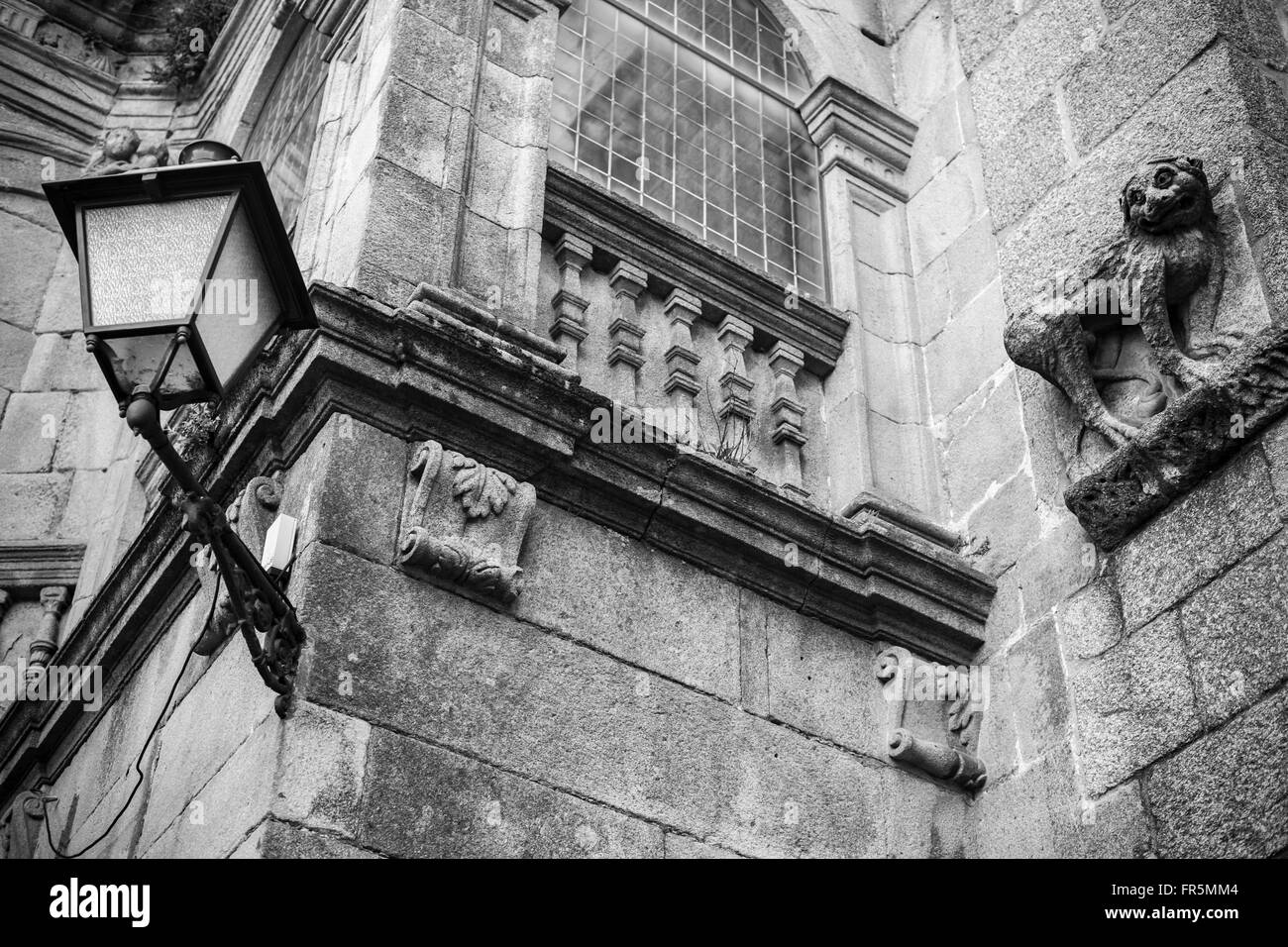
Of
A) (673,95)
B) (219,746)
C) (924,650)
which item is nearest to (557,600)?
(219,746)

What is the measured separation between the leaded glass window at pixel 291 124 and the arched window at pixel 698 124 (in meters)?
1.29

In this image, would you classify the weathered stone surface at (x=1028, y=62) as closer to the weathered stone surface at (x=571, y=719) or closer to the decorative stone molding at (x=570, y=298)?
the decorative stone molding at (x=570, y=298)

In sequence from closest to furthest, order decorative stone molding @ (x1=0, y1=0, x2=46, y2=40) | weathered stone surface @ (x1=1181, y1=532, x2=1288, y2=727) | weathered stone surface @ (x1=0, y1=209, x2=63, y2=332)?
weathered stone surface @ (x1=1181, y1=532, x2=1288, y2=727), weathered stone surface @ (x1=0, y1=209, x2=63, y2=332), decorative stone molding @ (x1=0, y1=0, x2=46, y2=40)

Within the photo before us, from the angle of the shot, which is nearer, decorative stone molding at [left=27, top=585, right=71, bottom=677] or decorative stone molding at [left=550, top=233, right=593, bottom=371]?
decorative stone molding at [left=550, top=233, right=593, bottom=371]

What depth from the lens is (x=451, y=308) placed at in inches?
240

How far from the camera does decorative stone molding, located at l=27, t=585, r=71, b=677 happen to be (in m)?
8.28

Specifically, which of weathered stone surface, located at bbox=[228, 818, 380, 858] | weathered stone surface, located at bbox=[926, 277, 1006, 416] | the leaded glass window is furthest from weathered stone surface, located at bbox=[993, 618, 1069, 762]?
the leaded glass window

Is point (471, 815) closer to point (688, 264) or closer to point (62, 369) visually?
point (688, 264)

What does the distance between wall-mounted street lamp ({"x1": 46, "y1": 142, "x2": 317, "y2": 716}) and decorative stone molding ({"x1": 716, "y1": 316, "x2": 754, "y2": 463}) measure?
2554mm

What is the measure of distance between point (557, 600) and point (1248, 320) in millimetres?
2651

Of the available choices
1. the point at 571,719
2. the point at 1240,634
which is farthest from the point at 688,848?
the point at 1240,634

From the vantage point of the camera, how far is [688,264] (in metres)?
7.44

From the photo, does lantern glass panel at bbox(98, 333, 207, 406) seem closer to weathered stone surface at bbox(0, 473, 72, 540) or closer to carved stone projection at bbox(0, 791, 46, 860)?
carved stone projection at bbox(0, 791, 46, 860)

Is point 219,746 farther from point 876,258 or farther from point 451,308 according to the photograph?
point 876,258
